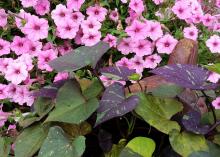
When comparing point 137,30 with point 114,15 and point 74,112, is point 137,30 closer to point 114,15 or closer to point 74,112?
point 114,15

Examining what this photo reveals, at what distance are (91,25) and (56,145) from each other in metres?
0.86

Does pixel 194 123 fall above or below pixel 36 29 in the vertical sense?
below

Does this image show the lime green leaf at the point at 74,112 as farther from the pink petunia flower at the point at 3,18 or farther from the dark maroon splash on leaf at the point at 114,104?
the pink petunia flower at the point at 3,18

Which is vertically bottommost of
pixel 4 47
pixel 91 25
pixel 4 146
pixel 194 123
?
pixel 4 146

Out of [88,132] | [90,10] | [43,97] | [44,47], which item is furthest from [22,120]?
[90,10]

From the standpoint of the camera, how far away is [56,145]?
1.54m

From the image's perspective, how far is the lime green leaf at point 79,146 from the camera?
1.50 meters

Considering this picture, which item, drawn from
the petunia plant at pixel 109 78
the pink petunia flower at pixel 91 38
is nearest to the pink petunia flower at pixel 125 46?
the petunia plant at pixel 109 78

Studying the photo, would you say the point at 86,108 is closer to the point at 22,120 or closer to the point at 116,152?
the point at 116,152

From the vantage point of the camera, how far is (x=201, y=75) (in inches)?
64.5

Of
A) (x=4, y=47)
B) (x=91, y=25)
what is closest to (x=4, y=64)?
(x=4, y=47)

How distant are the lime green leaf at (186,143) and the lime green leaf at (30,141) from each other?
45cm

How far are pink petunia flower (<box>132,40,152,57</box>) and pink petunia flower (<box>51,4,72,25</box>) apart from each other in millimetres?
344

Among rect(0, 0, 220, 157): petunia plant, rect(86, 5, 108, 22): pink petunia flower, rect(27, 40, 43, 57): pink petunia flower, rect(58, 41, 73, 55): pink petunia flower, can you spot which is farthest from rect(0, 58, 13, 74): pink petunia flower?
rect(86, 5, 108, 22): pink petunia flower
